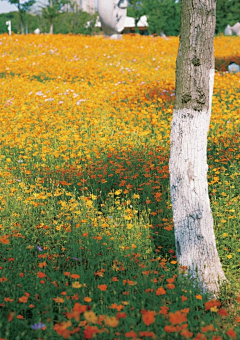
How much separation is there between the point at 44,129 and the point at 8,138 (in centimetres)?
87

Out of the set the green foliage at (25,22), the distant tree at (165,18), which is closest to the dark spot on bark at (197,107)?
the distant tree at (165,18)

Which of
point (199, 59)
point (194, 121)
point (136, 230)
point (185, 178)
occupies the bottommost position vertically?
point (136, 230)

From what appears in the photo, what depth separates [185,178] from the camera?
12.8 feet

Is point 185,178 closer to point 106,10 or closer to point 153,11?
point 106,10

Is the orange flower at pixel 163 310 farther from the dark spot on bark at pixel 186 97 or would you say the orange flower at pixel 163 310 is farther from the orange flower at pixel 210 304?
the dark spot on bark at pixel 186 97

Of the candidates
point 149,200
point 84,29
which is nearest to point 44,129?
point 149,200

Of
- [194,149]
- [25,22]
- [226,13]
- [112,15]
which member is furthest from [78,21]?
[194,149]

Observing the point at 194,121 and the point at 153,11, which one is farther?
the point at 153,11

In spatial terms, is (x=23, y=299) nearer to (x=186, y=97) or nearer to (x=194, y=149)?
(x=194, y=149)

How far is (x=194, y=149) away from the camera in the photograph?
12.8 ft

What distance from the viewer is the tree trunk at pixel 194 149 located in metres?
3.71

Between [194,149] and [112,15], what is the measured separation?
19178 millimetres

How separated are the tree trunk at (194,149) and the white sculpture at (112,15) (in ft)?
60.9

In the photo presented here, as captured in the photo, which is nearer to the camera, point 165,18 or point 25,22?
point 165,18
